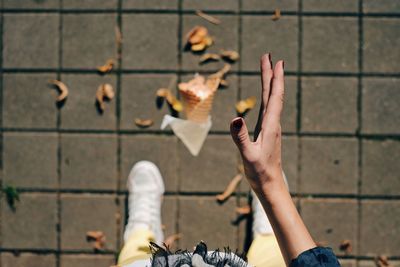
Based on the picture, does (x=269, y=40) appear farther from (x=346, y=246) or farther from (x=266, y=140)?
(x=266, y=140)

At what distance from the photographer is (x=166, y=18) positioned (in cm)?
258

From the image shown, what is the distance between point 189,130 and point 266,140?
119 cm

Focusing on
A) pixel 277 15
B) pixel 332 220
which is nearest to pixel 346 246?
pixel 332 220

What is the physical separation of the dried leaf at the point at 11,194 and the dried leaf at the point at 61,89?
21.3 inches

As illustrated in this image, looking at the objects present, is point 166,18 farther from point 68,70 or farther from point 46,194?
point 46,194

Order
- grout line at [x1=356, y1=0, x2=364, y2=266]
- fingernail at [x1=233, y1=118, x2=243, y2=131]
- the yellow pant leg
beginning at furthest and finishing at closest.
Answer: grout line at [x1=356, y1=0, x2=364, y2=266]
the yellow pant leg
fingernail at [x1=233, y1=118, x2=243, y2=131]

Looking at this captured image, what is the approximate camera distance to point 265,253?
232 centimetres

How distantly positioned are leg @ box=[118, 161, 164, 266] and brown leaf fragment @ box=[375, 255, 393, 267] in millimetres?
1155

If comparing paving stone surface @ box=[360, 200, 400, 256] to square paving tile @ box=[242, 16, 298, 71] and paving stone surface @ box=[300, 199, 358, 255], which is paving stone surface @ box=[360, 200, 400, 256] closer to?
paving stone surface @ box=[300, 199, 358, 255]

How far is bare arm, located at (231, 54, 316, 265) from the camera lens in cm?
139

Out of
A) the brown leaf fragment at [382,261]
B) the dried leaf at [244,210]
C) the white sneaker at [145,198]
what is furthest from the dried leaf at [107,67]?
the brown leaf fragment at [382,261]

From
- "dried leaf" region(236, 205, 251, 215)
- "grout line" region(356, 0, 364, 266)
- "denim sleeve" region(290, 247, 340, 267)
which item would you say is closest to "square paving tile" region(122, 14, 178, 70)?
"dried leaf" region(236, 205, 251, 215)

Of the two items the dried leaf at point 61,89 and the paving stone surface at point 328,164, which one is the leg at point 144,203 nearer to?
the dried leaf at point 61,89

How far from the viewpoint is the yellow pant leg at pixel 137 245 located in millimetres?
2348
